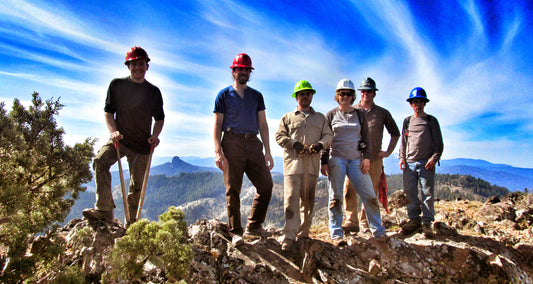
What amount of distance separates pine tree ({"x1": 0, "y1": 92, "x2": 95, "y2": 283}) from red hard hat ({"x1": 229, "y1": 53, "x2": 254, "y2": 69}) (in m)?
4.07

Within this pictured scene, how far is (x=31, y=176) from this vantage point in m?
6.36

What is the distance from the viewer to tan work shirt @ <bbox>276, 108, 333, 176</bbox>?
6.93 m

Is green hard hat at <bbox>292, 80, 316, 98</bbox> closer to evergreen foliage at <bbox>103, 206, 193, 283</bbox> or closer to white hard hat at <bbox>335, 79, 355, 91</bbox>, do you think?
white hard hat at <bbox>335, 79, 355, 91</bbox>

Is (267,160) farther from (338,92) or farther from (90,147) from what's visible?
(90,147)

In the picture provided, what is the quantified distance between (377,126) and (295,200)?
139 inches

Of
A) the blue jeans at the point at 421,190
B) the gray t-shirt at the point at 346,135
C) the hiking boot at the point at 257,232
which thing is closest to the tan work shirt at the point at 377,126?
the blue jeans at the point at 421,190

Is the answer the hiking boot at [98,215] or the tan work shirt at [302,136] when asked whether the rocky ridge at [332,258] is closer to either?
the hiking boot at [98,215]

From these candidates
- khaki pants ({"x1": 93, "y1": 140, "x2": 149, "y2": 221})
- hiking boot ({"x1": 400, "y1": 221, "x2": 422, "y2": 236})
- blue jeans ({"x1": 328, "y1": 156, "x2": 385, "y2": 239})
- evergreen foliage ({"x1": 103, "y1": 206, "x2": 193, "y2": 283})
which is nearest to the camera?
evergreen foliage ({"x1": 103, "y1": 206, "x2": 193, "y2": 283})

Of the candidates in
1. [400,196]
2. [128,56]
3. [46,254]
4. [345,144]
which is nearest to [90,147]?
[128,56]

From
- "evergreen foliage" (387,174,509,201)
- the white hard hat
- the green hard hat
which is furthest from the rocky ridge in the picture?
"evergreen foliage" (387,174,509,201)

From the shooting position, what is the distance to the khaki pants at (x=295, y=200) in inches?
272

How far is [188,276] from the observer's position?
513 cm

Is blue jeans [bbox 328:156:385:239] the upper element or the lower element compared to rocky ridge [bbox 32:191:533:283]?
upper

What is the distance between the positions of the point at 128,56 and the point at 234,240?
179 inches
